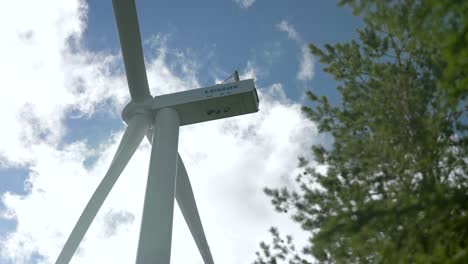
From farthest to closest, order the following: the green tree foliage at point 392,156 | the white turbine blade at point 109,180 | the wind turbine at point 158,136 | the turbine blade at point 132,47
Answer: the turbine blade at point 132,47, the white turbine blade at point 109,180, the wind turbine at point 158,136, the green tree foliage at point 392,156

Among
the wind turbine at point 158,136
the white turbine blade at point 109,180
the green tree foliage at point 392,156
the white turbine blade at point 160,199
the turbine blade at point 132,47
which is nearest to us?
the green tree foliage at point 392,156

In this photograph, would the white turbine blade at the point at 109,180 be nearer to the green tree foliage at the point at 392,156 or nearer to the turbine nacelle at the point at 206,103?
the turbine nacelle at the point at 206,103

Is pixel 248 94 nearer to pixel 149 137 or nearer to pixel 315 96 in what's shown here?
pixel 149 137

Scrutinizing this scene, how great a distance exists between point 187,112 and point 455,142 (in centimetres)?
701

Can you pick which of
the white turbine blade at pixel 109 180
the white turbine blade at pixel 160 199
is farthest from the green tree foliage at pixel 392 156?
the white turbine blade at pixel 109 180

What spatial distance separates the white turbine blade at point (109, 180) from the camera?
8.06 metres

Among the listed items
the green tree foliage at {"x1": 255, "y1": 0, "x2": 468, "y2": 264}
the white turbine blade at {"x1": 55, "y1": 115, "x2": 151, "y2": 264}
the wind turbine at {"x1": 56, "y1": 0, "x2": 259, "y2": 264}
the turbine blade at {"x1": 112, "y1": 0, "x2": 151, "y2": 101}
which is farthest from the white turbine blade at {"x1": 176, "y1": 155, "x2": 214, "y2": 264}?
the green tree foliage at {"x1": 255, "y1": 0, "x2": 468, "y2": 264}

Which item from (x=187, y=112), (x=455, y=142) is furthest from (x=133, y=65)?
(x=455, y=142)

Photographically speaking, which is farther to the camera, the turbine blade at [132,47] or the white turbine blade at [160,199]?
the turbine blade at [132,47]

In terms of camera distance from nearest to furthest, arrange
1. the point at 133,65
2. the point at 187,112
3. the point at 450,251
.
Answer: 1. the point at 450,251
2. the point at 133,65
3. the point at 187,112

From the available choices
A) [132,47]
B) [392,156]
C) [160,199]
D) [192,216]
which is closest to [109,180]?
[160,199]

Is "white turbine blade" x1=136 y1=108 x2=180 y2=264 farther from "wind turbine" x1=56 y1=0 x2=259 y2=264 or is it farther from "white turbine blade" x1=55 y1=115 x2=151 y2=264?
"white turbine blade" x1=55 y1=115 x2=151 y2=264

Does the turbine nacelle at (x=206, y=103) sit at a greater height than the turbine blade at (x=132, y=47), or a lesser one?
lesser

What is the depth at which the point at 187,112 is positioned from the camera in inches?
423
